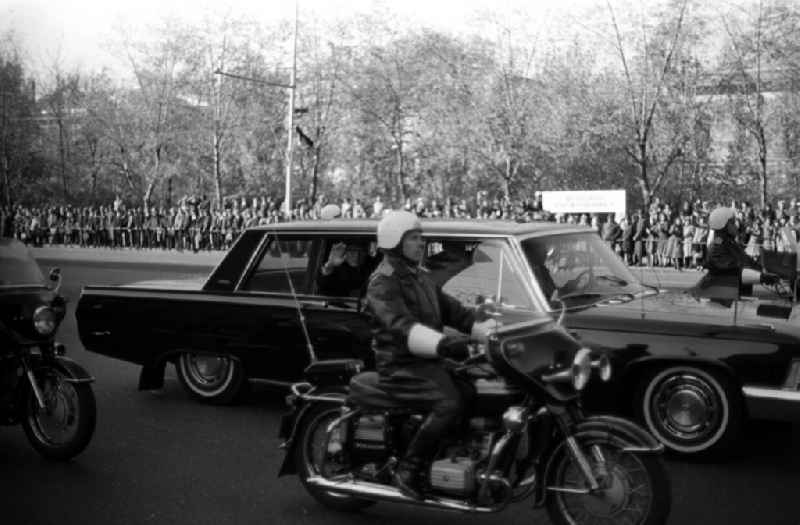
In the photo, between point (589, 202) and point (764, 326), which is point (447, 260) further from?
point (589, 202)

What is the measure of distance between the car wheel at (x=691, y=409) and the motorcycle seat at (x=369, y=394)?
221 centimetres

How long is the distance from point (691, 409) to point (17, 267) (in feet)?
15.7

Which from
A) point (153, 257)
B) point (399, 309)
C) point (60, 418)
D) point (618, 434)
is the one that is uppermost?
point (399, 309)

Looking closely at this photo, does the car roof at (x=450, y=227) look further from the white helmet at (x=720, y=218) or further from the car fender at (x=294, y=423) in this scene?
the car fender at (x=294, y=423)

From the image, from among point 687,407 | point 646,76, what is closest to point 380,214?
point 687,407

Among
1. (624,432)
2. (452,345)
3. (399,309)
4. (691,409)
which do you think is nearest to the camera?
(624,432)

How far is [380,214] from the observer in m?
12.9

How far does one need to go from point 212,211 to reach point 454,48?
42.8ft

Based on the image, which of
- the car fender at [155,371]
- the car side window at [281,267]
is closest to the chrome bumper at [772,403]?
the car side window at [281,267]

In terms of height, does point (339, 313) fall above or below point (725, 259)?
below

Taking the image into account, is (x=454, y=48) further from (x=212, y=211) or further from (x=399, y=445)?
(x=399, y=445)

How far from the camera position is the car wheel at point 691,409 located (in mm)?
5848

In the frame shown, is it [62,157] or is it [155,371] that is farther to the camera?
[62,157]

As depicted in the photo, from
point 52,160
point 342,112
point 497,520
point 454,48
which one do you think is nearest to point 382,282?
point 497,520
